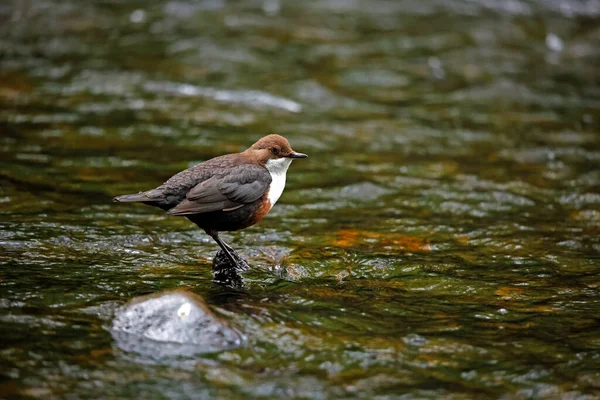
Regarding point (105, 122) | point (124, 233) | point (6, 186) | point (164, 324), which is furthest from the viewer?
point (105, 122)

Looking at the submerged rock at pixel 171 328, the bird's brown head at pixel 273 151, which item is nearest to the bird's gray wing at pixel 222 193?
the bird's brown head at pixel 273 151

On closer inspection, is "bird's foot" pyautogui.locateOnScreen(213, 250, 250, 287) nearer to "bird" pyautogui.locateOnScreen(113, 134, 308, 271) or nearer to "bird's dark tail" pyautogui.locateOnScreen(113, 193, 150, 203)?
"bird" pyautogui.locateOnScreen(113, 134, 308, 271)

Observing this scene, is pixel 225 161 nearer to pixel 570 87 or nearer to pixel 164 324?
pixel 164 324

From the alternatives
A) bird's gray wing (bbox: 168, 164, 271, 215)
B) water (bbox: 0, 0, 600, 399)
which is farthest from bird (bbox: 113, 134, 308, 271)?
water (bbox: 0, 0, 600, 399)

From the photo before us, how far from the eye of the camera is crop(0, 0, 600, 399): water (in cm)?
406

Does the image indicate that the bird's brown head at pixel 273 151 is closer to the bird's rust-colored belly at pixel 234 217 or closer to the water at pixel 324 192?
the bird's rust-colored belly at pixel 234 217

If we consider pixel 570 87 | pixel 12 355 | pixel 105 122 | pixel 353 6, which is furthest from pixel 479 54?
pixel 12 355

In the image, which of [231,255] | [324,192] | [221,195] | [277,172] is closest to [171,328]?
[231,255]

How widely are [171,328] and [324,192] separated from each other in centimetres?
362

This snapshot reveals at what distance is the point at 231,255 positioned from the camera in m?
5.10

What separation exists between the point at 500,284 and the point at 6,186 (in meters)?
4.40

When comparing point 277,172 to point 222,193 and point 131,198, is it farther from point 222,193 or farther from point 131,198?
point 131,198

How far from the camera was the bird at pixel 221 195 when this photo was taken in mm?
4996

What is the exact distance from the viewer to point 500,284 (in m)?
5.32
